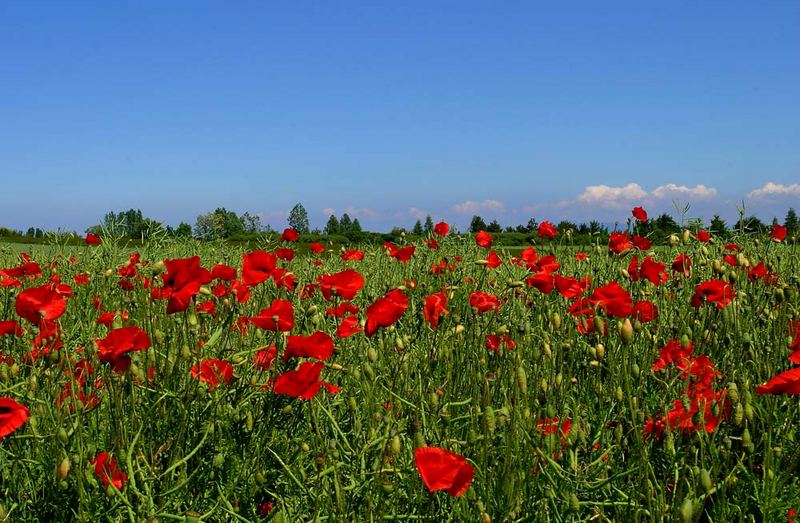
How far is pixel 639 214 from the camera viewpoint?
433cm

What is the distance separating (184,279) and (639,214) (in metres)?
3.18

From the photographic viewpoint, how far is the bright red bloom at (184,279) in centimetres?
206

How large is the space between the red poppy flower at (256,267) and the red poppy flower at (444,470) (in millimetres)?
1303

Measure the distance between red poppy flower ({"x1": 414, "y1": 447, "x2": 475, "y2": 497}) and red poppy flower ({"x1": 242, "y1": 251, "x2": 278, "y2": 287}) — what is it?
130 cm

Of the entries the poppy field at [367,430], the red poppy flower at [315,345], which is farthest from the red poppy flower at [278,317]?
the red poppy flower at [315,345]

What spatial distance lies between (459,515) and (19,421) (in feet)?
3.52

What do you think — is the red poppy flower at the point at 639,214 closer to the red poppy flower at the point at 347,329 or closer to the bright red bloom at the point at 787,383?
the red poppy flower at the point at 347,329

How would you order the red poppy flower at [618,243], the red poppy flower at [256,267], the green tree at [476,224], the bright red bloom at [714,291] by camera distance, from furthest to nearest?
the green tree at [476,224] < the red poppy flower at [618,243] < the bright red bloom at [714,291] < the red poppy flower at [256,267]

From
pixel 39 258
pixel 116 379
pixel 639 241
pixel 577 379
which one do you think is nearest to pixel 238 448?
pixel 116 379

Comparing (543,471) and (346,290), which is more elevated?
(346,290)

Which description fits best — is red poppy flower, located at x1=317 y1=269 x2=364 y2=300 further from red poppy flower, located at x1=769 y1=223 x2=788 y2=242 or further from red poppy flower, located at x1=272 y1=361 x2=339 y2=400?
red poppy flower, located at x1=769 y1=223 x2=788 y2=242

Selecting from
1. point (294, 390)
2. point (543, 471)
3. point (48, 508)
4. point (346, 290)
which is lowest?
point (48, 508)

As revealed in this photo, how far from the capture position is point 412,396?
2.54 meters

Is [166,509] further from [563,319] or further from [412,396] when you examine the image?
[563,319]
